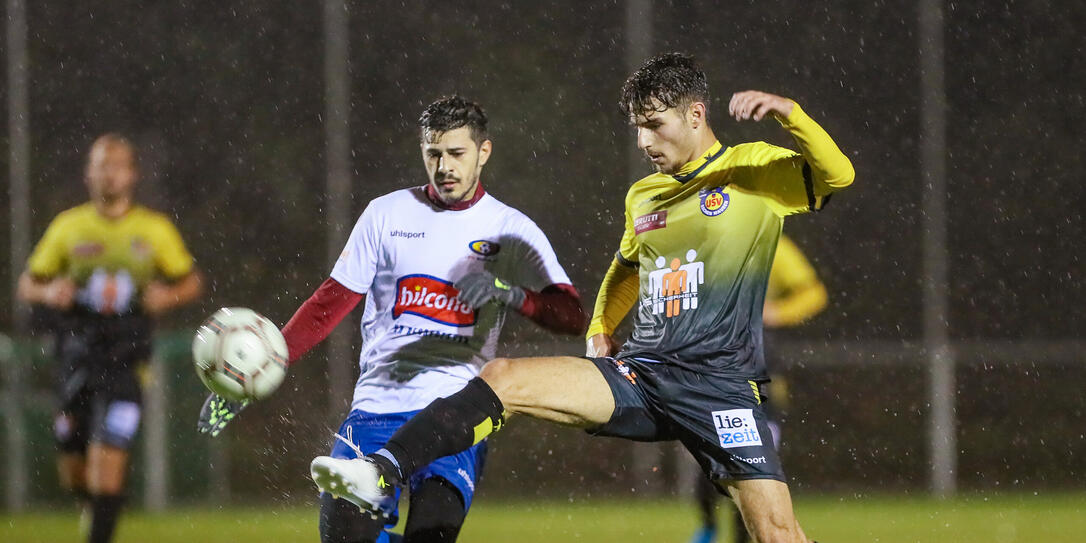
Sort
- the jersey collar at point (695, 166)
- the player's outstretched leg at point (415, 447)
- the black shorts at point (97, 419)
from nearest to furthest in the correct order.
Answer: the player's outstretched leg at point (415, 447) < the jersey collar at point (695, 166) < the black shorts at point (97, 419)

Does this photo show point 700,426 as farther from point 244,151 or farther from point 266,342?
point 244,151

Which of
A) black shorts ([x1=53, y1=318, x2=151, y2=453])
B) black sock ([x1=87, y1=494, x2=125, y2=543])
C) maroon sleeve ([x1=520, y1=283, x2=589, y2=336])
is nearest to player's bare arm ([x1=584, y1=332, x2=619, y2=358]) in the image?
maroon sleeve ([x1=520, y1=283, x2=589, y2=336])

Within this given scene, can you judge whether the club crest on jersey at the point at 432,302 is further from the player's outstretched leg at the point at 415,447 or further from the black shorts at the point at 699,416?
the player's outstretched leg at the point at 415,447

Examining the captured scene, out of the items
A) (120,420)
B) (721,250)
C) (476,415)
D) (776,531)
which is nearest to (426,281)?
(476,415)

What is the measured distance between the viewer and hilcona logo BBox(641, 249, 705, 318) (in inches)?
169

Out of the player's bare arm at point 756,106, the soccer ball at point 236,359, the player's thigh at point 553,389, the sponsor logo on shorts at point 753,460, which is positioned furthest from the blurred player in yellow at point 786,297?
the soccer ball at point 236,359

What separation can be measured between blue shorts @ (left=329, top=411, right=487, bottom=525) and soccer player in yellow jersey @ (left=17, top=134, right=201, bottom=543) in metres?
2.46

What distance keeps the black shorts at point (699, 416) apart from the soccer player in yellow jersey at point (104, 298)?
3187 millimetres

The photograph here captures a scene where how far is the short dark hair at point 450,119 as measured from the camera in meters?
4.61

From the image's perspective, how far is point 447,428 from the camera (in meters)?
3.75

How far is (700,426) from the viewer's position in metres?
4.16

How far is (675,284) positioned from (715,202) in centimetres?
28

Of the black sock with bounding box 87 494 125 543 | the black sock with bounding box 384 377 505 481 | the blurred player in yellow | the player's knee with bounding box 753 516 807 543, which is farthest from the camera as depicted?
the blurred player in yellow

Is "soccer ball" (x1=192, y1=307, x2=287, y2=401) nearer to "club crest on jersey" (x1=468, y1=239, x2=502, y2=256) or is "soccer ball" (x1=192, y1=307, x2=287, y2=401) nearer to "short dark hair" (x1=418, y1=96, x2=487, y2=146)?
"club crest on jersey" (x1=468, y1=239, x2=502, y2=256)
